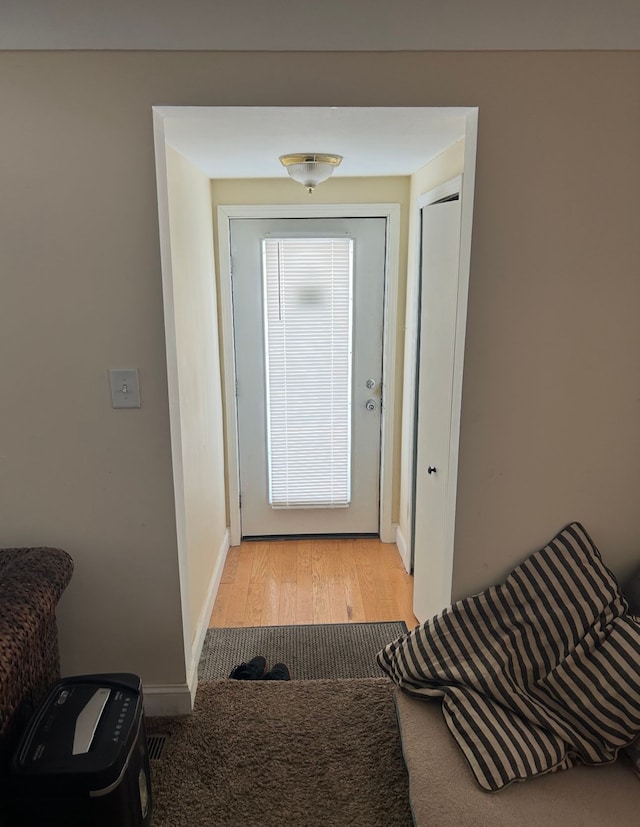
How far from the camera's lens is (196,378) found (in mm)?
2656

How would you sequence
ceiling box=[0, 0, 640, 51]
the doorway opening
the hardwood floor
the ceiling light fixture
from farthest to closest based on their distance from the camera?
the hardwood floor
the ceiling light fixture
the doorway opening
ceiling box=[0, 0, 640, 51]

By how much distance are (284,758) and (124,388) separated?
1320 millimetres

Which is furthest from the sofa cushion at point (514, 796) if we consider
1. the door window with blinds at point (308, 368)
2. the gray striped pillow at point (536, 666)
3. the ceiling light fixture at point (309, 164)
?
the ceiling light fixture at point (309, 164)

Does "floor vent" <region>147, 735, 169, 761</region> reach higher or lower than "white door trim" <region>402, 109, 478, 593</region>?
lower

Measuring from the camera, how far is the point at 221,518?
3.40m

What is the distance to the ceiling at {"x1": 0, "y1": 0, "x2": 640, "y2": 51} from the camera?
1.59 m

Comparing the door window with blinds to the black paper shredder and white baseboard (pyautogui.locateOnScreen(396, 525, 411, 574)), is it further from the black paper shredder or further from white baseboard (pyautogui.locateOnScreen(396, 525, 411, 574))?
the black paper shredder

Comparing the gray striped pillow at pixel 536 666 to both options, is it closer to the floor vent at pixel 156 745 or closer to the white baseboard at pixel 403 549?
the floor vent at pixel 156 745

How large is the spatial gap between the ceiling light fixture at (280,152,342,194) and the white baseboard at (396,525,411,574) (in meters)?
2.05

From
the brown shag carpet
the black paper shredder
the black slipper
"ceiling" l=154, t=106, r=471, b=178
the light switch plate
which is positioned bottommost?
the black slipper

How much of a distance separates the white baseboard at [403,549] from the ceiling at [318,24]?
97.7 inches

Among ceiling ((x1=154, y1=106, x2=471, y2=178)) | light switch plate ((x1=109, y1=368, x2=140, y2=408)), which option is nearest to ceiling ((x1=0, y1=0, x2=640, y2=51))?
ceiling ((x1=154, y1=106, x2=471, y2=178))

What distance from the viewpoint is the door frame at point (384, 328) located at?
10.5 ft

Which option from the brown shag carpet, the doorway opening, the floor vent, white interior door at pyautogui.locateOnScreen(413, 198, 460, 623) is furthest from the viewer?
white interior door at pyautogui.locateOnScreen(413, 198, 460, 623)
